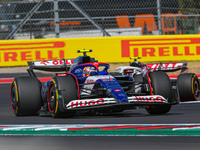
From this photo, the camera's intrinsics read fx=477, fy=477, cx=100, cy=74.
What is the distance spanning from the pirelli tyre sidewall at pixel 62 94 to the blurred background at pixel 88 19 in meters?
8.26

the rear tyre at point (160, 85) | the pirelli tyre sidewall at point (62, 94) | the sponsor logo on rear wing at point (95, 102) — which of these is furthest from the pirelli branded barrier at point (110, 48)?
the sponsor logo on rear wing at point (95, 102)

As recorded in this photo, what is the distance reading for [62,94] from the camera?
22.9 ft

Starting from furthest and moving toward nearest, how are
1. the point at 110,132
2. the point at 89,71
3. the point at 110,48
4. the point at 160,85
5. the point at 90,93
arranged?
the point at 110,48, the point at 89,71, the point at 90,93, the point at 160,85, the point at 110,132

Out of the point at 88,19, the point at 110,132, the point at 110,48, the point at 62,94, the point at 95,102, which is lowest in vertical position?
the point at 110,132

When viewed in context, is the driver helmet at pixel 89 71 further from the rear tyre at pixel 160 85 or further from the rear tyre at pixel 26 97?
the rear tyre at pixel 160 85

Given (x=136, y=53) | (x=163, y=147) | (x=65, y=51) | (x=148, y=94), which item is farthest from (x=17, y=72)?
(x=163, y=147)

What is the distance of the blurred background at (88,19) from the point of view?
1562 cm

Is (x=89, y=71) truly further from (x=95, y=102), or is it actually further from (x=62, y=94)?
(x=95, y=102)

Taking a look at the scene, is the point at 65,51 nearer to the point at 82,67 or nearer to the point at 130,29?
the point at 130,29

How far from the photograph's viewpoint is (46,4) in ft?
55.0

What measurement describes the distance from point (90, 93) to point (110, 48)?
29.1 ft

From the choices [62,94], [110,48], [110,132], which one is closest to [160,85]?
[62,94]

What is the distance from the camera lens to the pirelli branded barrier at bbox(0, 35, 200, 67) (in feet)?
53.2

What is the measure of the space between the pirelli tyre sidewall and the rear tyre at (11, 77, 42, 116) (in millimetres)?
580
